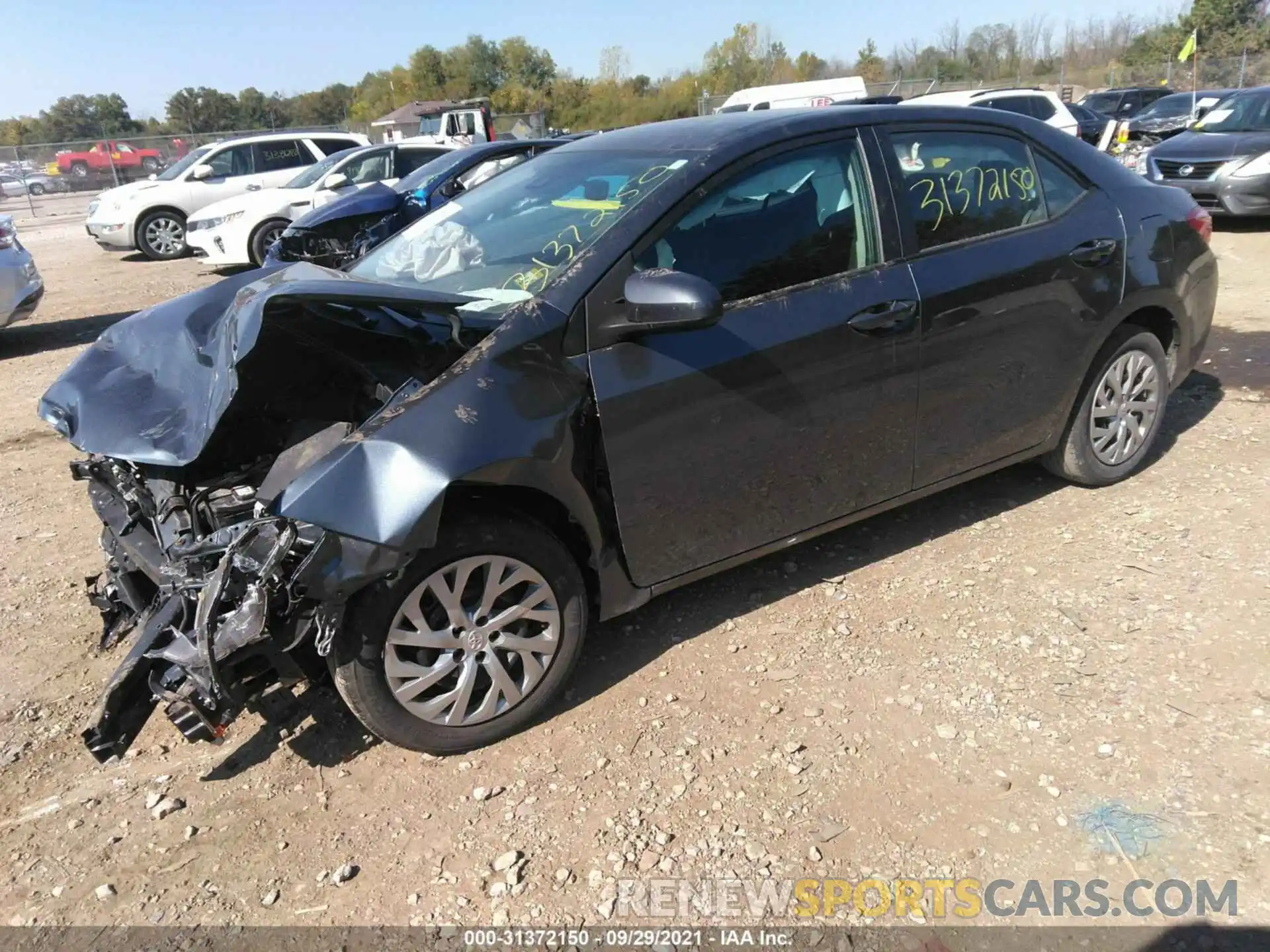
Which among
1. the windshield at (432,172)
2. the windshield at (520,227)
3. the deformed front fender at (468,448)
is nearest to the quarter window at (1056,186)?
the windshield at (520,227)

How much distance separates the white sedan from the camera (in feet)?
39.2

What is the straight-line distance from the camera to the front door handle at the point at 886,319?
3262 mm

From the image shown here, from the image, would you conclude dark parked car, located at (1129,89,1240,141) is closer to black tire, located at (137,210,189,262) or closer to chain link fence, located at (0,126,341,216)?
black tire, located at (137,210,189,262)

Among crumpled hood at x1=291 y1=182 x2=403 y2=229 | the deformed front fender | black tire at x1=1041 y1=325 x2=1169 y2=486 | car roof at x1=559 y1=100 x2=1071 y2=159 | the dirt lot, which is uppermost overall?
car roof at x1=559 y1=100 x2=1071 y2=159

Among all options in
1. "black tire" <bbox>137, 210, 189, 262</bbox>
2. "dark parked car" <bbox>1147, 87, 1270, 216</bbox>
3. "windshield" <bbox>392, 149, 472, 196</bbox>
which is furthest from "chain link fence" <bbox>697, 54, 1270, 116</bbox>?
"windshield" <bbox>392, 149, 472, 196</bbox>

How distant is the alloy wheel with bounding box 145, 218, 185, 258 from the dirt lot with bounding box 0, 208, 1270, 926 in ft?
40.0

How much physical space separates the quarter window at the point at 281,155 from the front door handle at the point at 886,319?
1391 centimetres

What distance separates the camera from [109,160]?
31.4 metres

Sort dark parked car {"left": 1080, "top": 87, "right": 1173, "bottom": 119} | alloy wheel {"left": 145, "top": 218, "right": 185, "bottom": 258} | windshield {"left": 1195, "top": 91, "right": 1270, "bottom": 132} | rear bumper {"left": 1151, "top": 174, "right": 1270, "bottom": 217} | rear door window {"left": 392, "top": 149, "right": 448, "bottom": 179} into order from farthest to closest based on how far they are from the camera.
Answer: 1. dark parked car {"left": 1080, "top": 87, "right": 1173, "bottom": 119}
2. alloy wheel {"left": 145, "top": 218, "right": 185, "bottom": 258}
3. rear door window {"left": 392, "top": 149, "right": 448, "bottom": 179}
4. windshield {"left": 1195, "top": 91, "right": 1270, "bottom": 132}
5. rear bumper {"left": 1151, "top": 174, "right": 1270, "bottom": 217}

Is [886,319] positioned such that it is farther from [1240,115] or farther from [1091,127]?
[1091,127]

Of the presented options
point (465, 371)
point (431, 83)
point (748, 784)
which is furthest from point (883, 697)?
point (431, 83)

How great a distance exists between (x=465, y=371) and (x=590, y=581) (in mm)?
846

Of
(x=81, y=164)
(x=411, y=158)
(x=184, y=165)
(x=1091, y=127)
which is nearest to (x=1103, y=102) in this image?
(x=1091, y=127)

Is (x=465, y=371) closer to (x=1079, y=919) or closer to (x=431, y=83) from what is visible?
(x=1079, y=919)
